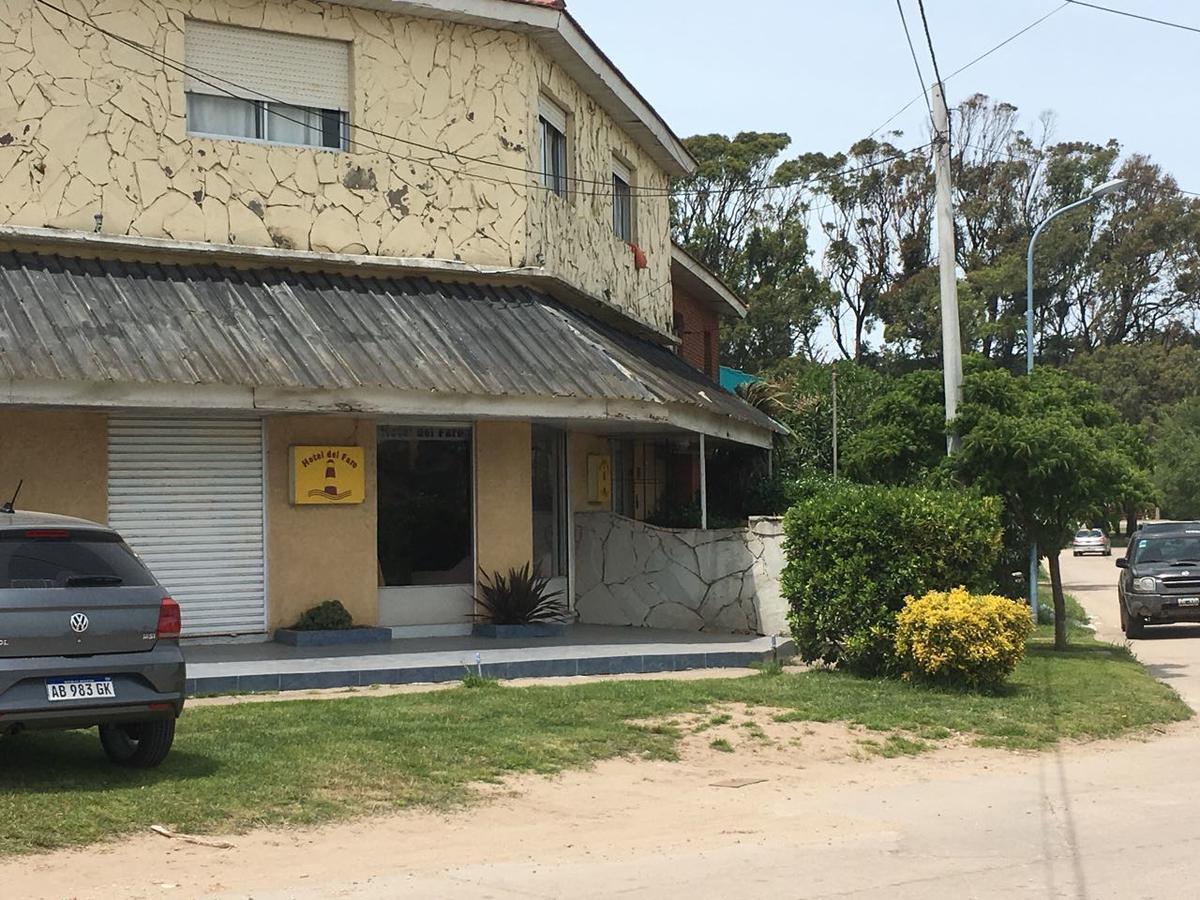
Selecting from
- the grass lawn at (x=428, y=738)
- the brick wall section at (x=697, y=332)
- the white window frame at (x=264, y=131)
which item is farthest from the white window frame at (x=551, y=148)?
the brick wall section at (x=697, y=332)

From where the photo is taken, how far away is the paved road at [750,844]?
7039mm

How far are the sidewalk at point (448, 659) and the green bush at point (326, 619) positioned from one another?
411mm

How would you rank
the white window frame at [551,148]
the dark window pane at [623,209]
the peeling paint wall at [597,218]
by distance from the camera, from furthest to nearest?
the dark window pane at [623,209] → the white window frame at [551,148] → the peeling paint wall at [597,218]

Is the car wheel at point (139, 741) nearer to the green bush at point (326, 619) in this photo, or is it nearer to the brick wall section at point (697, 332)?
the green bush at point (326, 619)

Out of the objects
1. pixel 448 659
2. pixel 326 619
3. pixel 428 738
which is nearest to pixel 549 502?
pixel 326 619

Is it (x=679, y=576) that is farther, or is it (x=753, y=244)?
(x=753, y=244)

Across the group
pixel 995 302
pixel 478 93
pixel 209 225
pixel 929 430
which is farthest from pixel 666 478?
pixel 995 302

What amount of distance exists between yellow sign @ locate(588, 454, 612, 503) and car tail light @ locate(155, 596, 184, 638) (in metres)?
11.1

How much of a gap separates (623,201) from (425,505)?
7.32 m

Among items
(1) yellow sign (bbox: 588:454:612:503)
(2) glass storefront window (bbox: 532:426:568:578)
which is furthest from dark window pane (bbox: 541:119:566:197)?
(1) yellow sign (bbox: 588:454:612:503)

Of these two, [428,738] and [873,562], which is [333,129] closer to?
[873,562]

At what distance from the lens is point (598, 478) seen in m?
20.0

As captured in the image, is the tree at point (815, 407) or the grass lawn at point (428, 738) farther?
the tree at point (815, 407)

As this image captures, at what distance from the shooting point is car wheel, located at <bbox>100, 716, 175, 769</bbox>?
358 inches
